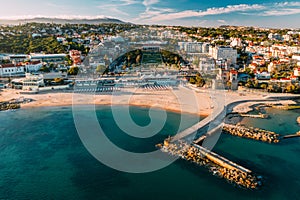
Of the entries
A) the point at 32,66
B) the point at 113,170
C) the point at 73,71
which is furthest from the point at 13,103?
the point at 113,170

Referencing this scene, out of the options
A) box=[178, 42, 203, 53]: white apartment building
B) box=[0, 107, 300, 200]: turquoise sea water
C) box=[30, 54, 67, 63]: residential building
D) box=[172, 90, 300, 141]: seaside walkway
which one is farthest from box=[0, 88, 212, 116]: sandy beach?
box=[178, 42, 203, 53]: white apartment building

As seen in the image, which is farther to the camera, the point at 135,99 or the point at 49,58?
the point at 49,58

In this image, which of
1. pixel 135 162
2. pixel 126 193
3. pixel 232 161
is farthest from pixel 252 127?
pixel 126 193

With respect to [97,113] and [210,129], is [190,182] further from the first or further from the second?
[97,113]

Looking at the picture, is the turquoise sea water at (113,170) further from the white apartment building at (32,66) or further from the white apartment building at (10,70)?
the white apartment building at (32,66)

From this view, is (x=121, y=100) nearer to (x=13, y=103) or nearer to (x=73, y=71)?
(x=13, y=103)

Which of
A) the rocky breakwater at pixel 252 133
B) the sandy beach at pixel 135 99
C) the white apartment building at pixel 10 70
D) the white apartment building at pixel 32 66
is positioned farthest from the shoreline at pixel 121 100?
the white apartment building at pixel 32 66
